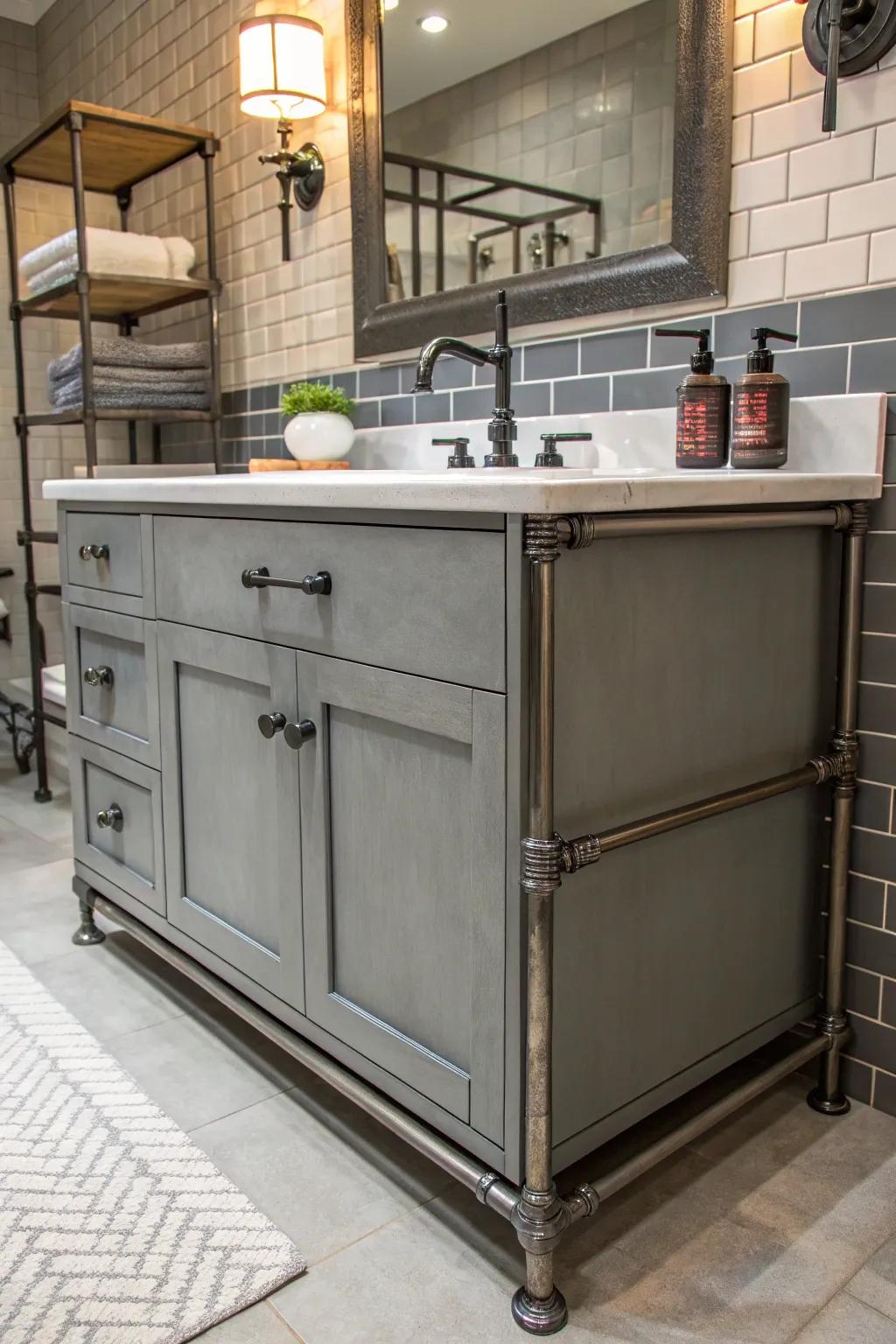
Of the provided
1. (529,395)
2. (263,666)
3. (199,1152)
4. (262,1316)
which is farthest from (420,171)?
(262,1316)

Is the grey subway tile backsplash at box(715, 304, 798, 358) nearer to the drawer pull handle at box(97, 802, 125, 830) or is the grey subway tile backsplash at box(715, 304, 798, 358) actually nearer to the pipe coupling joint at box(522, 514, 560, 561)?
the pipe coupling joint at box(522, 514, 560, 561)

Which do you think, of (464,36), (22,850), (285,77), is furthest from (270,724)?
(22,850)

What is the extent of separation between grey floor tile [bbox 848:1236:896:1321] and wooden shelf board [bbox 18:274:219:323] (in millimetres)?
2398

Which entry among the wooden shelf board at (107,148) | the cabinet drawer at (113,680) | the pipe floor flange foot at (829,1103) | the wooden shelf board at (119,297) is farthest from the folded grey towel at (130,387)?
the pipe floor flange foot at (829,1103)

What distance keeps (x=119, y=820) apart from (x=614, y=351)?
3.89 ft

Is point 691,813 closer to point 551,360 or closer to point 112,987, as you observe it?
point 551,360

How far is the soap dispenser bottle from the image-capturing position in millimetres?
1488

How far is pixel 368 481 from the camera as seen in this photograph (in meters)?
1.24

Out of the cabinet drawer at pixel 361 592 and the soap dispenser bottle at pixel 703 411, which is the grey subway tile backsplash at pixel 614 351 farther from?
the cabinet drawer at pixel 361 592

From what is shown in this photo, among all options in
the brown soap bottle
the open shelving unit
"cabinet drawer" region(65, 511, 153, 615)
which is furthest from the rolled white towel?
the brown soap bottle

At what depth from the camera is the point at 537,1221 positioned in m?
1.13

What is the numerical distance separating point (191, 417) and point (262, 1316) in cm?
212

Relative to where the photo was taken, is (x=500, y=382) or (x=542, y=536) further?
(x=500, y=382)

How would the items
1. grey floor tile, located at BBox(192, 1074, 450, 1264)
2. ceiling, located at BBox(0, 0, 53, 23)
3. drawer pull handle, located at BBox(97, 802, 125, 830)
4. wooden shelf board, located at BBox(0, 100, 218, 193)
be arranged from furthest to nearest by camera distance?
ceiling, located at BBox(0, 0, 53, 23)
wooden shelf board, located at BBox(0, 100, 218, 193)
drawer pull handle, located at BBox(97, 802, 125, 830)
grey floor tile, located at BBox(192, 1074, 450, 1264)
